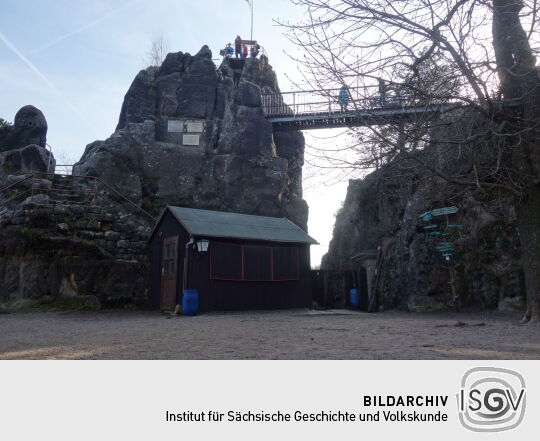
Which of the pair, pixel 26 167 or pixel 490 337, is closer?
pixel 490 337

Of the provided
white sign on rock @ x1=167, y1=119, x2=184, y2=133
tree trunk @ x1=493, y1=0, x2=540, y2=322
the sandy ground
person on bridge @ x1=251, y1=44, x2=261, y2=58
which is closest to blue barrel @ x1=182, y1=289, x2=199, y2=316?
the sandy ground

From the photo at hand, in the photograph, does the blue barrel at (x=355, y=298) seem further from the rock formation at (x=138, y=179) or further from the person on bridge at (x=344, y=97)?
the person on bridge at (x=344, y=97)

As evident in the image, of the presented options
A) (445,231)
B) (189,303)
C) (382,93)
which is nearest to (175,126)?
(189,303)

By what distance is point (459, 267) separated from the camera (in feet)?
52.3

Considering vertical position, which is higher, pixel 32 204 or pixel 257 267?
pixel 32 204

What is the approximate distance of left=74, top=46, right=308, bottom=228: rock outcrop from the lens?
2772 centimetres

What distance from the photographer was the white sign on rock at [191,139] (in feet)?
100.0

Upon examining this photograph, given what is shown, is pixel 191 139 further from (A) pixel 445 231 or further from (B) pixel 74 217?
(A) pixel 445 231

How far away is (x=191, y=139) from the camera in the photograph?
100ft
